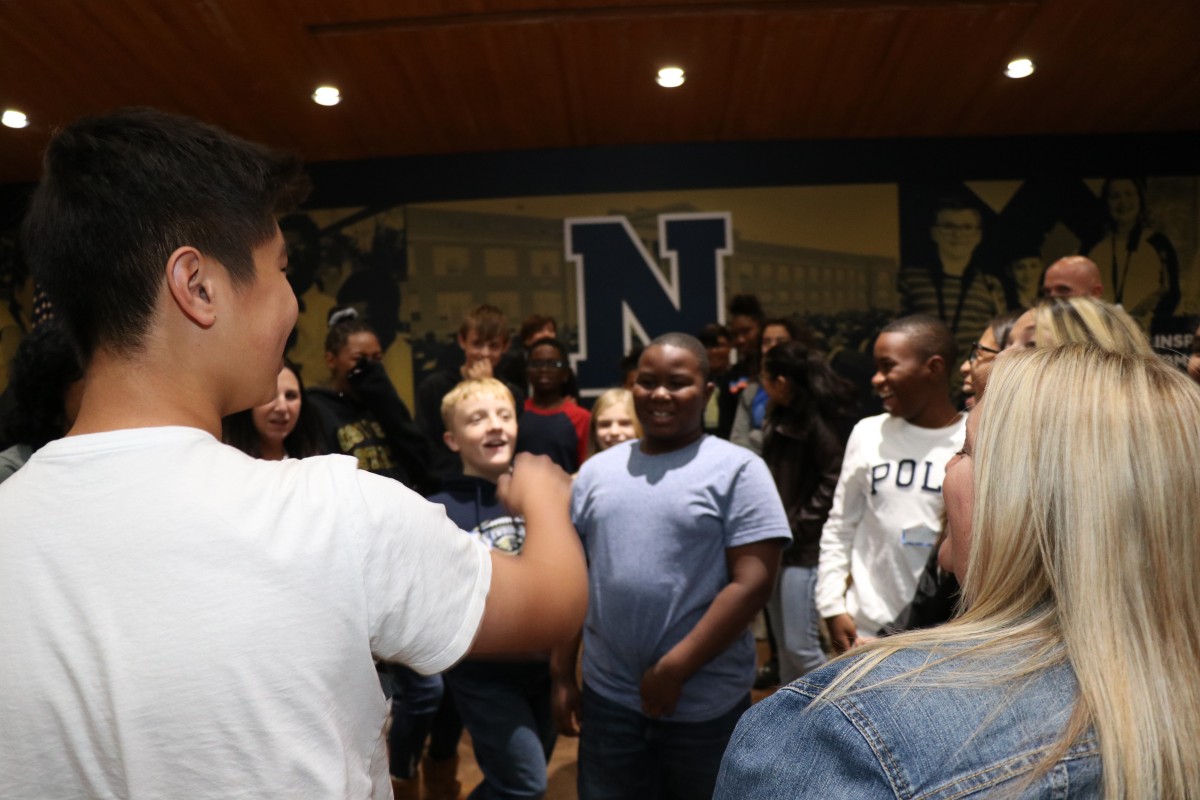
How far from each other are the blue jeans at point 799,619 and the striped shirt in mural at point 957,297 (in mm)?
4128

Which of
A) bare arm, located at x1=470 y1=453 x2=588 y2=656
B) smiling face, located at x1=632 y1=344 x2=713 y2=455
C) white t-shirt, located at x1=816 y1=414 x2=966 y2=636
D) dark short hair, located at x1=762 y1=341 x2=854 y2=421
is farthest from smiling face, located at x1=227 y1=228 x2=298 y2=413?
dark short hair, located at x1=762 y1=341 x2=854 y2=421

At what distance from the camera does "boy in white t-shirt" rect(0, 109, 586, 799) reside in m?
0.88

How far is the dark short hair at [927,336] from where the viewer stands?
305 cm

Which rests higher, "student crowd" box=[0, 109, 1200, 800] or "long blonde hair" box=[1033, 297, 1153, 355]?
"long blonde hair" box=[1033, 297, 1153, 355]

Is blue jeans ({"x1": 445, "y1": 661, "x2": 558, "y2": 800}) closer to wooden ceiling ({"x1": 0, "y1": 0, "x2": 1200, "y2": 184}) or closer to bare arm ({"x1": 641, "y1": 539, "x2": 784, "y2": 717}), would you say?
bare arm ({"x1": 641, "y1": 539, "x2": 784, "y2": 717})

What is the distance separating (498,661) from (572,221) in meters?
5.21

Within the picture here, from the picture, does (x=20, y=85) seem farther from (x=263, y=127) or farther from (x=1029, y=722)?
(x=1029, y=722)

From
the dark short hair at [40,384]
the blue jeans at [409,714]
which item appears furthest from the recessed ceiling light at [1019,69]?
the dark short hair at [40,384]

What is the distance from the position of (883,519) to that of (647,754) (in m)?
1.00

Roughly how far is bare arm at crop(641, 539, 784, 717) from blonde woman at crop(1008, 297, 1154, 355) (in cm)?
87

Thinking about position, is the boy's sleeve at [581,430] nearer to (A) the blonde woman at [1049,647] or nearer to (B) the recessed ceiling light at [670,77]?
(B) the recessed ceiling light at [670,77]

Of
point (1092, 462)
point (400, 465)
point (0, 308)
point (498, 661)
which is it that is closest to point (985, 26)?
point (400, 465)

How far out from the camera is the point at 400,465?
150 inches

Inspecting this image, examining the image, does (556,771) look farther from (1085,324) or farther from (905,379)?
(1085,324)
